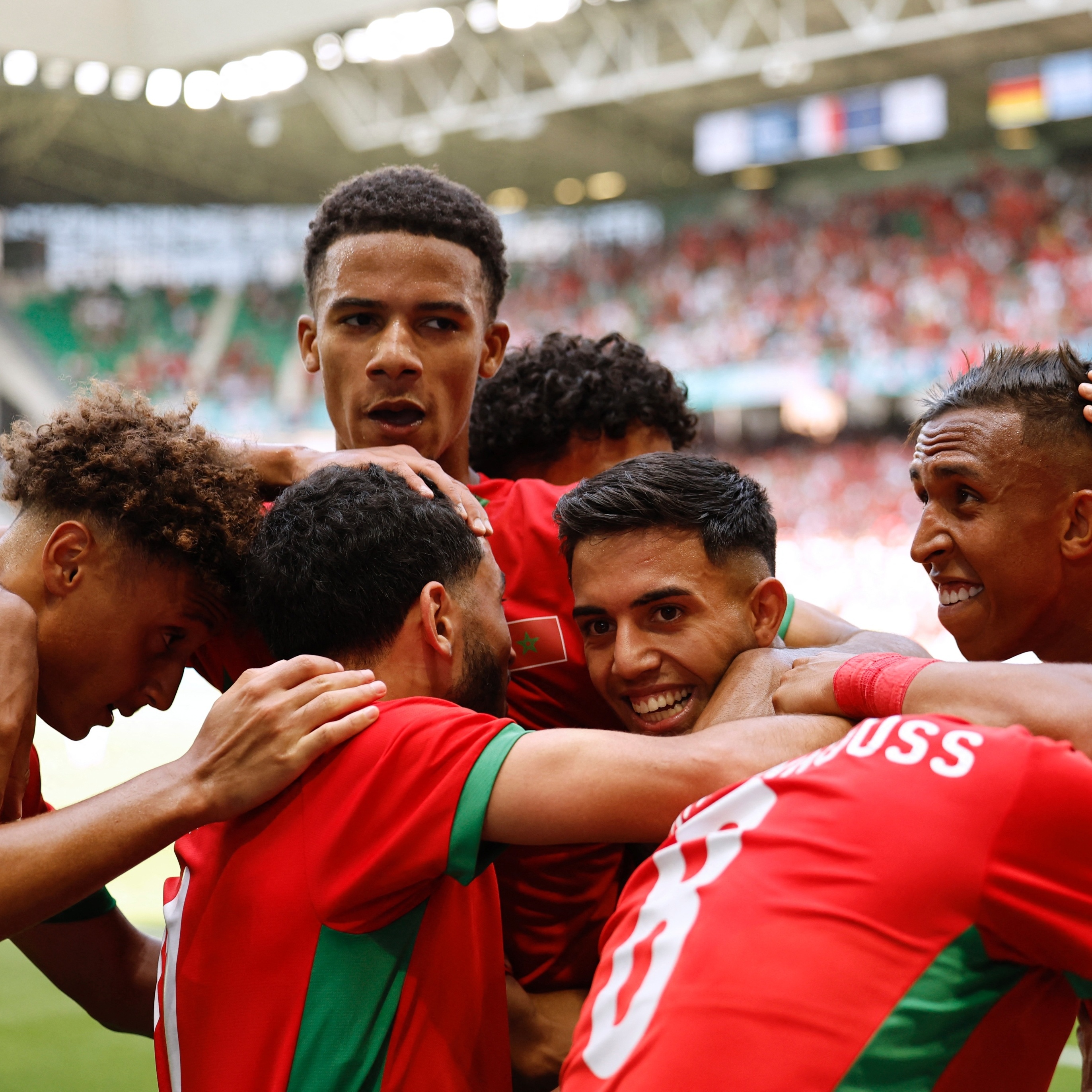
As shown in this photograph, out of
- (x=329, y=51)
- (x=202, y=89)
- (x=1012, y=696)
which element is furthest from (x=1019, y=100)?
(x=1012, y=696)

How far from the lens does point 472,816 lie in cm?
204

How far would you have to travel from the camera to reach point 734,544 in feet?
9.27

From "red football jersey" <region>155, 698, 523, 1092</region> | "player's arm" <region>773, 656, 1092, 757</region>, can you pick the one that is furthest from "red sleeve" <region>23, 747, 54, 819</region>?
"player's arm" <region>773, 656, 1092, 757</region>

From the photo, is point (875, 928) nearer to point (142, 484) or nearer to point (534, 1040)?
point (534, 1040)

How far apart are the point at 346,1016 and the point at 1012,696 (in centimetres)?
131

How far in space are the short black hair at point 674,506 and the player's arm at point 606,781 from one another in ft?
2.33

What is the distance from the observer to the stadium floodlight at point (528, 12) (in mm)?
18719

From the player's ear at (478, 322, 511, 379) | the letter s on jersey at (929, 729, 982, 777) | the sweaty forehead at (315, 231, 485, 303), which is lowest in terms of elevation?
the letter s on jersey at (929, 729, 982, 777)

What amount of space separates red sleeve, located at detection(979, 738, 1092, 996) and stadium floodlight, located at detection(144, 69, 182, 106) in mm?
22660

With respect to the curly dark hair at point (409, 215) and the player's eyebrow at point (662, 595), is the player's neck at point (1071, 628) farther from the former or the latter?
the curly dark hair at point (409, 215)

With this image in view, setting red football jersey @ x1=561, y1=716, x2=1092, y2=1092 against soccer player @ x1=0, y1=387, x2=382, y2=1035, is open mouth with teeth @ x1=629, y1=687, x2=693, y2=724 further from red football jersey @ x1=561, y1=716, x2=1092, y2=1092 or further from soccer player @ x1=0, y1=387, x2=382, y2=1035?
red football jersey @ x1=561, y1=716, x2=1092, y2=1092

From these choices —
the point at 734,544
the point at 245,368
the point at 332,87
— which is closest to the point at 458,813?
the point at 734,544

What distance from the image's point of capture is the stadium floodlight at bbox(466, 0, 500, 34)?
1855cm

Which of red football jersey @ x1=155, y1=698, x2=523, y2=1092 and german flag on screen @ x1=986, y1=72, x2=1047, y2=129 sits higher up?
german flag on screen @ x1=986, y1=72, x2=1047, y2=129
